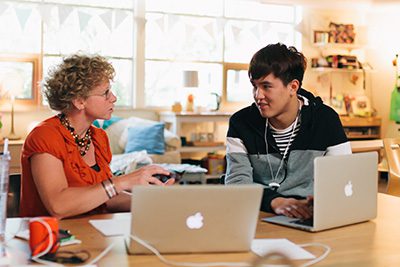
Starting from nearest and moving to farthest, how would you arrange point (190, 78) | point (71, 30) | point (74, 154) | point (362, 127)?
point (74, 154)
point (71, 30)
point (190, 78)
point (362, 127)

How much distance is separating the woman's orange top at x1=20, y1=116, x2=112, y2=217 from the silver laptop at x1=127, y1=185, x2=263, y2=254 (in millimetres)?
606

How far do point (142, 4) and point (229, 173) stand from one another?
16.3 feet

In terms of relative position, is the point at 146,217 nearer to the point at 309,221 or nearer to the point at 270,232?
the point at 270,232

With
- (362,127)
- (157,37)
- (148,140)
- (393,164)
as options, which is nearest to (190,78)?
(157,37)

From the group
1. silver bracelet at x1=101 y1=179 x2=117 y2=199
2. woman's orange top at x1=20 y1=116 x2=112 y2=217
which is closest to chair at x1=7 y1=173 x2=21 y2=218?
woman's orange top at x1=20 y1=116 x2=112 y2=217

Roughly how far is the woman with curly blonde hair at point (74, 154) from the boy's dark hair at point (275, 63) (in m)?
0.57

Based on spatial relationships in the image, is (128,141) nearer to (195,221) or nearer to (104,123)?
(104,123)

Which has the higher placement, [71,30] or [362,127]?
[71,30]

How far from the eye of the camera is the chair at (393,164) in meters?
4.05

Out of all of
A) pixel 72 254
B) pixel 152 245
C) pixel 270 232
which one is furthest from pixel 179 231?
pixel 270 232

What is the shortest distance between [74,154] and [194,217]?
75 centimetres

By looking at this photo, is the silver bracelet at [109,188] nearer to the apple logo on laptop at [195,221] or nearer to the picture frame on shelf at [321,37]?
the apple logo on laptop at [195,221]

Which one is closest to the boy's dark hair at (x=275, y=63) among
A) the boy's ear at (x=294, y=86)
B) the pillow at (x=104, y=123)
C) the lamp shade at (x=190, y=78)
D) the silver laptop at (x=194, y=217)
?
the boy's ear at (x=294, y=86)

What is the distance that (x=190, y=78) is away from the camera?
6801mm
